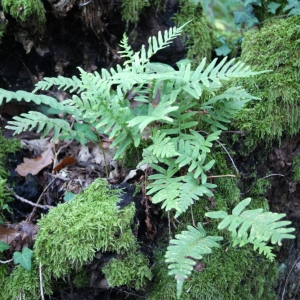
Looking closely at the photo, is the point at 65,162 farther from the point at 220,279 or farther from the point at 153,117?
the point at 220,279

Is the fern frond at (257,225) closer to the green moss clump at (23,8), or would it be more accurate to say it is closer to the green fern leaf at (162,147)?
the green fern leaf at (162,147)

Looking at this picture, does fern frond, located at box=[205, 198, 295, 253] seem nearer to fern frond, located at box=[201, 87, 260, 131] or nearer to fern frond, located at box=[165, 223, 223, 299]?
fern frond, located at box=[165, 223, 223, 299]

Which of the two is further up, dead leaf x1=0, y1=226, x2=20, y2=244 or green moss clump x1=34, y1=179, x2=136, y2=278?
green moss clump x1=34, y1=179, x2=136, y2=278

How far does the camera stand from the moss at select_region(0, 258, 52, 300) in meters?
2.38

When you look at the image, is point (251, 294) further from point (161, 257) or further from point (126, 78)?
point (126, 78)

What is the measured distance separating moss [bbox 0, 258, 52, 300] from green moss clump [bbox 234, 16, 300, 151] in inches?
70.2

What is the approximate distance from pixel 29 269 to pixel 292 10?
9.65 feet

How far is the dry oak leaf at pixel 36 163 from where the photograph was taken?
3258 mm

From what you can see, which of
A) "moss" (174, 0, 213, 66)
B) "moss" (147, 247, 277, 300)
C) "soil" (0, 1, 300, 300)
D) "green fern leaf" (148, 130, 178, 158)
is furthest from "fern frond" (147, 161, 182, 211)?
"moss" (174, 0, 213, 66)

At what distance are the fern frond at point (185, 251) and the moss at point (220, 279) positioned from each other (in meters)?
0.39

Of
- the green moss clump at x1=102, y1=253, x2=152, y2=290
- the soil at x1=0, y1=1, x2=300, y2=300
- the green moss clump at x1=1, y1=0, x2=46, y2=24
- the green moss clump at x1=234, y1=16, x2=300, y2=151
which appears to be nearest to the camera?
the green moss clump at x1=102, y1=253, x2=152, y2=290

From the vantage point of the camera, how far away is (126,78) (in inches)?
91.4

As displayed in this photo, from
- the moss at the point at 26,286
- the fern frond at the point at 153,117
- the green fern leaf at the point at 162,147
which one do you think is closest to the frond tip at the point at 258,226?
the green fern leaf at the point at 162,147

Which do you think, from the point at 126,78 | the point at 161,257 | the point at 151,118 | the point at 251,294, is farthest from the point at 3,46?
the point at 251,294
